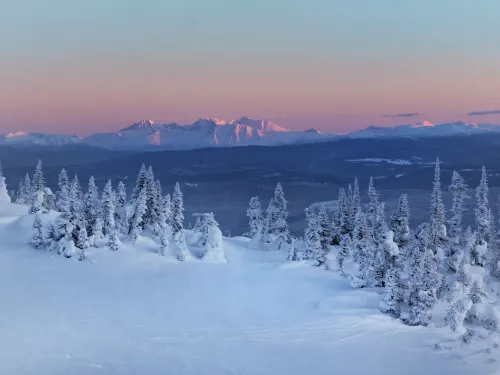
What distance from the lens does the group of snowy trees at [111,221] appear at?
46.3 meters

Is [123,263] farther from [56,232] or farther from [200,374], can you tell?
[200,374]

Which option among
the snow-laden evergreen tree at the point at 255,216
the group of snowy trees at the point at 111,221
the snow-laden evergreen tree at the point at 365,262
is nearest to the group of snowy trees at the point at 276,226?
the snow-laden evergreen tree at the point at 255,216

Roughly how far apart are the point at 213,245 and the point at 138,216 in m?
8.26

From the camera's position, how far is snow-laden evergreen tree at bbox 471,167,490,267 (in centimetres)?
5116

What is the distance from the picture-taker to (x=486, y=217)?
182ft

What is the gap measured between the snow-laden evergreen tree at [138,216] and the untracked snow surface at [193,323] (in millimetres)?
1638

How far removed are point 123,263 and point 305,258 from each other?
20655 mm

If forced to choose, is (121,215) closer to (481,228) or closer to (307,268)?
(307,268)

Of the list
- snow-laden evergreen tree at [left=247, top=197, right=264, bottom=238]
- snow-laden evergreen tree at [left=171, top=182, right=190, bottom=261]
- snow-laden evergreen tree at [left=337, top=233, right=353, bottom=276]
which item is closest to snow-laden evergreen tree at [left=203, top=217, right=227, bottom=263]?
snow-laden evergreen tree at [left=171, top=182, right=190, bottom=261]

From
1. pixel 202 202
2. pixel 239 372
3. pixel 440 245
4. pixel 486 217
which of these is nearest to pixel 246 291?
pixel 239 372

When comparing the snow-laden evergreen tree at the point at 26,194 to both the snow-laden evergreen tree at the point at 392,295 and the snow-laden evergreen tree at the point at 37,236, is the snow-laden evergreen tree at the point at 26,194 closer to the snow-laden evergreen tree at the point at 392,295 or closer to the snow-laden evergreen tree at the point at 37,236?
the snow-laden evergreen tree at the point at 37,236

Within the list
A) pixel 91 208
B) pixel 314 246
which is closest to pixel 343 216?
pixel 314 246

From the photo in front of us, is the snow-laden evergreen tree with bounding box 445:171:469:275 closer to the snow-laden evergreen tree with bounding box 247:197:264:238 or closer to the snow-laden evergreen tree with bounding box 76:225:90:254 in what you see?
the snow-laden evergreen tree with bounding box 247:197:264:238

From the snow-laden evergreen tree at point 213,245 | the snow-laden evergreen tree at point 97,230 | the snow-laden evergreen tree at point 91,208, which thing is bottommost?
the snow-laden evergreen tree at point 213,245
